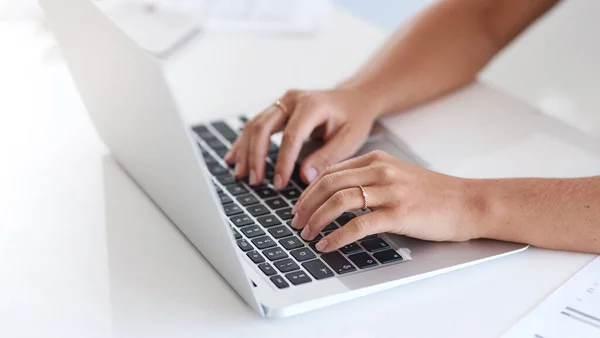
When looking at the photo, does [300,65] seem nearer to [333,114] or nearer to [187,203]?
[333,114]

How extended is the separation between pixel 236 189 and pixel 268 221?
0.08 m

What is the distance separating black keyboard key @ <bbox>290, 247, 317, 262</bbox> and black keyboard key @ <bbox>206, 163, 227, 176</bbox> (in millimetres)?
190

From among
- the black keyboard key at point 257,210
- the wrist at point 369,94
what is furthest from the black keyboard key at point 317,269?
the wrist at point 369,94

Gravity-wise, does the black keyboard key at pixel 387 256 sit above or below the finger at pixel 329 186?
below

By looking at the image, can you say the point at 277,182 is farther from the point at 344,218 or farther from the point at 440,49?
the point at 440,49

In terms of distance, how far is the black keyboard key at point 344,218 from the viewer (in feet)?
2.76

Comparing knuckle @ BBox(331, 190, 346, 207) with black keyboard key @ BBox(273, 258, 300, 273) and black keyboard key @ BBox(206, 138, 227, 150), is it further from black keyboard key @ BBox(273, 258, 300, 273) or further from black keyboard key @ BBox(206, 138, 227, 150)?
black keyboard key @ BBox(206, 138, 227, 150)

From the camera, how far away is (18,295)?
0.73 m

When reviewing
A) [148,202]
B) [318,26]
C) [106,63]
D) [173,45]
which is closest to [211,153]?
[148,202]

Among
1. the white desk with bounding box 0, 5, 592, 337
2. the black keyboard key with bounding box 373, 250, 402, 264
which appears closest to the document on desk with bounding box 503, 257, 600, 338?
the white desk with bounding box 0, 5, 592, 337

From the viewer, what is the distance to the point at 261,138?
94cm

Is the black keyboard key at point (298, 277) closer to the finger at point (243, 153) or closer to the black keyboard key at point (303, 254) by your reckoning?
the black keyboard key at point (303, 254)

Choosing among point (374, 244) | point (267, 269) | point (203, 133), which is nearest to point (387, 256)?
point (374, 244)

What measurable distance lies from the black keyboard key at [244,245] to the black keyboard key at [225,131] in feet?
0.76
